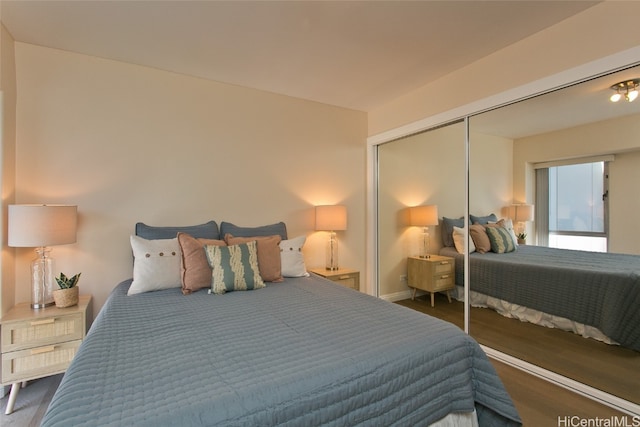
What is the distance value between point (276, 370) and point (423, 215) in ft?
8.53

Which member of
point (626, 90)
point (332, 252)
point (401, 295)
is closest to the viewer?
point (626, 90)

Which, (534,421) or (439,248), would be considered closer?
(534,421)

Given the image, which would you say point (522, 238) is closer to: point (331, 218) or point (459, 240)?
point (459, 240)

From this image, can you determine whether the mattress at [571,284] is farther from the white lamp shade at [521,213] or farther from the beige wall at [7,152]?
the beige wall at [7,152]

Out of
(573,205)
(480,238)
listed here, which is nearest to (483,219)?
(480,238)

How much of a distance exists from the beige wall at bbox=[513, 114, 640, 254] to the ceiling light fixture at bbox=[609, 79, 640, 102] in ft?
0.41

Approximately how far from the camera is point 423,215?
3.29 m

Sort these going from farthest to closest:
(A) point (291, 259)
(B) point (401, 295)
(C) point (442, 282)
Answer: (B) point (401, 295), (C) point (442, 282), (A) point (291, 259)

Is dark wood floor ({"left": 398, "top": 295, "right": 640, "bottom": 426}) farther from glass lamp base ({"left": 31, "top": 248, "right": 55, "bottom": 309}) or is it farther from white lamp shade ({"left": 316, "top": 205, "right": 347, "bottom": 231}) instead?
glass lamp base ({"left": 31, "top": 248, "right": 55, "bottom": 309})

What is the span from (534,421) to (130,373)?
2.11m

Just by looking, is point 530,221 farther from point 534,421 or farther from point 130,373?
point 130,373

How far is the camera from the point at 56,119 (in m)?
2.34

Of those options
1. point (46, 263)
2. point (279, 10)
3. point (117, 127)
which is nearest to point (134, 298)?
point (46, 263)

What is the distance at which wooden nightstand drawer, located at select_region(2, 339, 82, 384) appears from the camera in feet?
6.07
